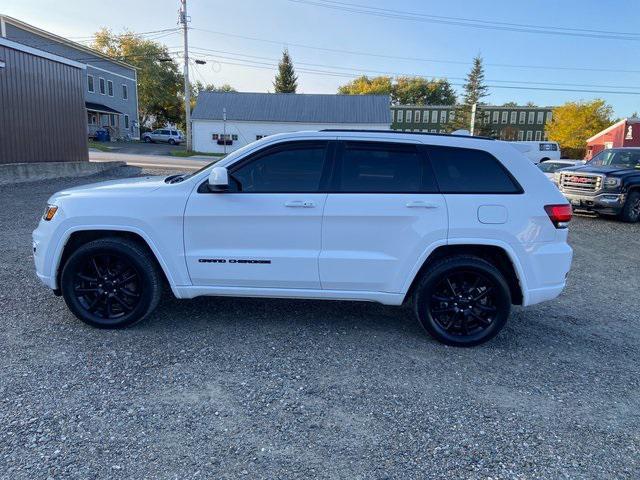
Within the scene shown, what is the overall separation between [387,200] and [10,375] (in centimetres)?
321

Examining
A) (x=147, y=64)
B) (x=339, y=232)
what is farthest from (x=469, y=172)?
(x=147, y=64)

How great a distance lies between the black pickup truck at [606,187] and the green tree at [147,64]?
185ft

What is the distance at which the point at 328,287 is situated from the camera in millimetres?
3900

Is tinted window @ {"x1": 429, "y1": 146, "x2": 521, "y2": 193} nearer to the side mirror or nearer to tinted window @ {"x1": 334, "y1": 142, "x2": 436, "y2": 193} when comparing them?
tinted window @ {"x1": 334, "y1": 142, "x2": 436, "y2": 193}

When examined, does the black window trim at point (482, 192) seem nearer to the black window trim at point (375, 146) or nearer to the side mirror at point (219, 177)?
the black window trim at point (375, 146)

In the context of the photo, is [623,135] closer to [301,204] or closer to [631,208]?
[631,208]

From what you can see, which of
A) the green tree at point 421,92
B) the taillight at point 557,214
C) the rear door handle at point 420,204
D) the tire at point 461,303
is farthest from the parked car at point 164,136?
the green tree at point 421,92

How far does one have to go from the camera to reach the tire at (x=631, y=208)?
10883 millimetres

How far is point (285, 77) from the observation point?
216 ft

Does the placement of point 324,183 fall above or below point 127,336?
above

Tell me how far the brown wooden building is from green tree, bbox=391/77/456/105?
83.4 m

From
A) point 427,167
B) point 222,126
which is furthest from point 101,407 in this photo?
point 222,126

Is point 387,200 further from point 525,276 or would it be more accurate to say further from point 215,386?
point 215,386

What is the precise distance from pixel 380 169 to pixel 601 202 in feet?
31.0
